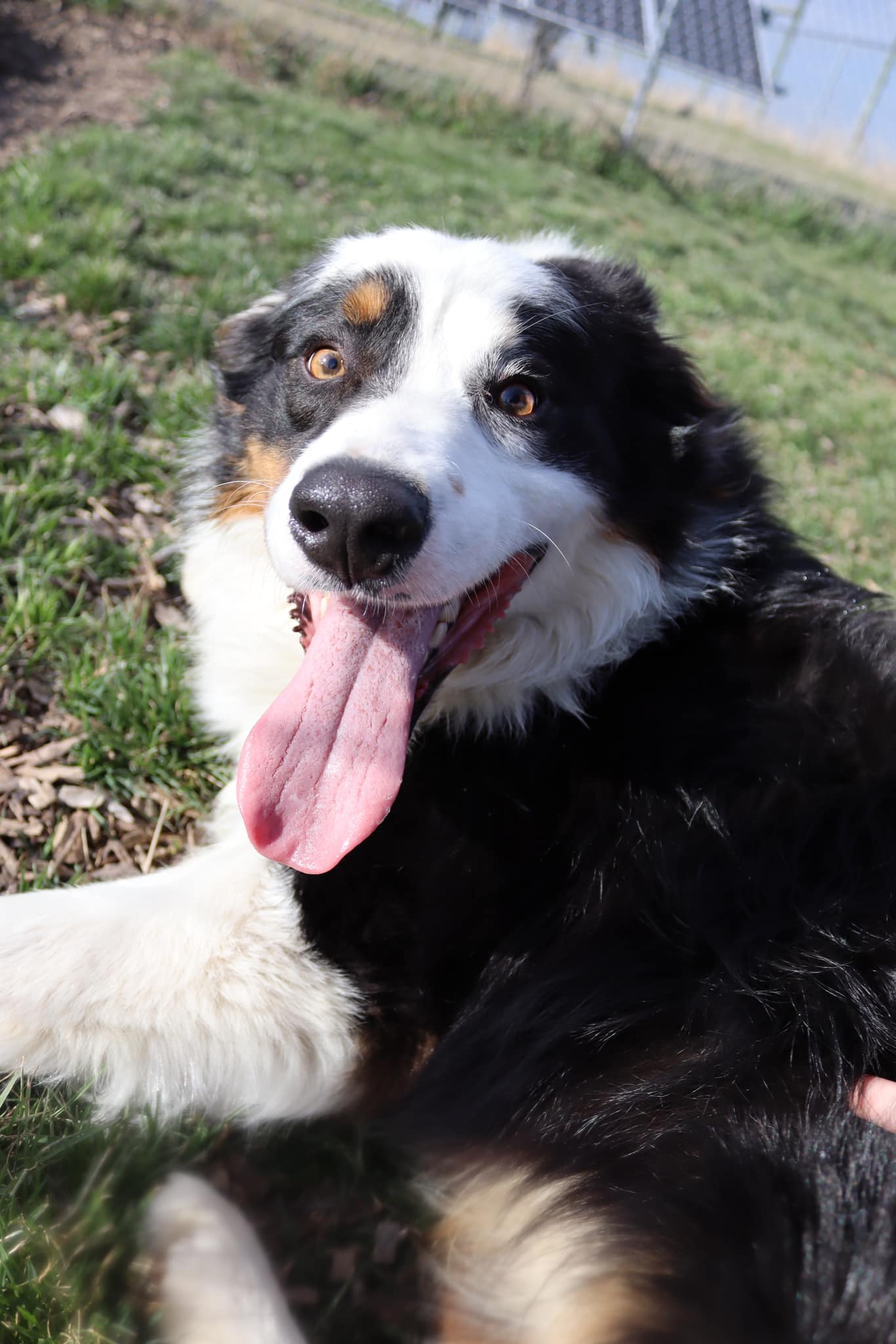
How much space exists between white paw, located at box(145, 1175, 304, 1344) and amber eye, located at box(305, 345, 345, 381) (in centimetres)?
212

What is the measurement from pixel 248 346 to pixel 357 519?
54.6 inches

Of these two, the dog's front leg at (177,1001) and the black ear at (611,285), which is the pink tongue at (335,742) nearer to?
the dog's front leg at (177,1001)

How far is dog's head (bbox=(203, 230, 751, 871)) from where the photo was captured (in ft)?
7.41

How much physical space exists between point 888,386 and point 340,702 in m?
8.72

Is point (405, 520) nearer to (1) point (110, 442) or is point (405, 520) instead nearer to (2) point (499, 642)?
(2) point (499, 642)

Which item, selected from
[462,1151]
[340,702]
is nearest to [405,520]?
[340,702]

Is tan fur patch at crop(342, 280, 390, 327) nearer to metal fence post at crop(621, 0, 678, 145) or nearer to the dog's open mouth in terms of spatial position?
the dog's open mouth

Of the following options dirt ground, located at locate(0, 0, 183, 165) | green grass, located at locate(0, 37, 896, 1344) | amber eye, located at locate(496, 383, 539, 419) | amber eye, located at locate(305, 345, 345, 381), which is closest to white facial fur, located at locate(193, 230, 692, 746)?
amber eye, located at locate(496, 383, 539, 419)

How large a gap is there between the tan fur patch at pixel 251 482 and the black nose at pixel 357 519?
0.57 metres

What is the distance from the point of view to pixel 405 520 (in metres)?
2.15

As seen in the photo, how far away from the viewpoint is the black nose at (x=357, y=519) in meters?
2.12

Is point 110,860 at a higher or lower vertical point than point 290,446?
lower

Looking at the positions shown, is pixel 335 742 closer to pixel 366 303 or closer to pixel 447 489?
pixel 447 489

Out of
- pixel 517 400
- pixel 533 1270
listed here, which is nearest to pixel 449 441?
pixel 517 400
